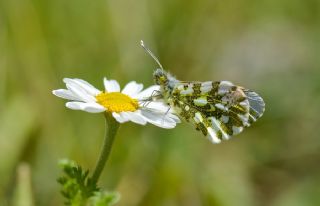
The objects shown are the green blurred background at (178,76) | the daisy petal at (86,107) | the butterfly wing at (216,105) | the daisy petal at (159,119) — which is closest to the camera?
the daisy petal at (86,107)

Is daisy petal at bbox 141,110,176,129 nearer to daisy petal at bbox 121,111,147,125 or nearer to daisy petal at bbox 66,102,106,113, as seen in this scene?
daisy petal at bbox 121,111,147,125

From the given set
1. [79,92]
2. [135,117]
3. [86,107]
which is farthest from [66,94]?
[135,117]

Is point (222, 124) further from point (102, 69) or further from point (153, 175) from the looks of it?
point (102, 69)

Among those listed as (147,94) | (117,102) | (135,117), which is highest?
(147,94)

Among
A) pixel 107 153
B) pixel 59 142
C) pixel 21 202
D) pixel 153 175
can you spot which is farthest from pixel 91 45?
pixel 107 153

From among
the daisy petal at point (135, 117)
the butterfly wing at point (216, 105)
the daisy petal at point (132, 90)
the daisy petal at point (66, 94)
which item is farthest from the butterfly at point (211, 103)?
the daisy petal at point (66, 94)

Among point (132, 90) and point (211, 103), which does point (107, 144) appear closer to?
point (132, 90)

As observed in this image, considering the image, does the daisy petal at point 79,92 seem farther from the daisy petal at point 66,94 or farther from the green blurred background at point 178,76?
the green blurred background at point 178,76
